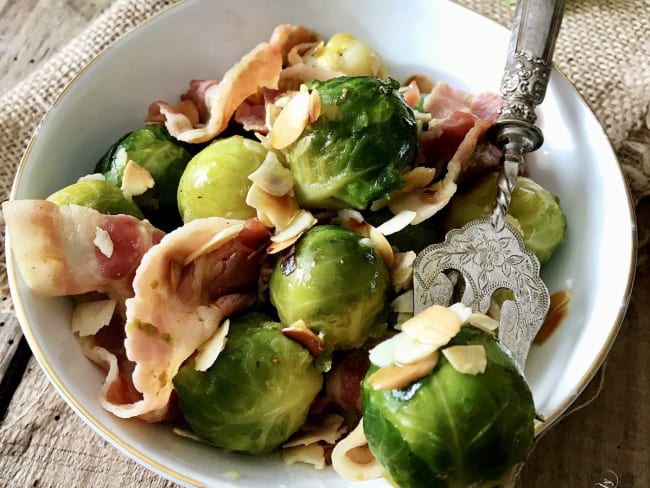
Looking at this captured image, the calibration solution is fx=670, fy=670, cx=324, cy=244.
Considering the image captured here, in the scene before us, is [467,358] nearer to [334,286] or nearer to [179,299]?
[334,286]

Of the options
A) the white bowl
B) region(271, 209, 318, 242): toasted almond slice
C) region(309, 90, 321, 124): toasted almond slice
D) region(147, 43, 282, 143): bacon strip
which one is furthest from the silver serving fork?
region(147, 43, 282, 143): bacon strip

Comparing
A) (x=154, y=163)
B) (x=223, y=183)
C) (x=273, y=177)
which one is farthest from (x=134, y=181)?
(x=273, y=177)

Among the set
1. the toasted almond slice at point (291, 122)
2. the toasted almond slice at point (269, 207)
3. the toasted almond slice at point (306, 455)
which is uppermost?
the toasted almond slice at point (291, 122)

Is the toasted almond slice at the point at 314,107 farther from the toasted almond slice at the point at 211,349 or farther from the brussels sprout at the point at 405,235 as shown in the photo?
the toasted almond slice at the point at 211,349

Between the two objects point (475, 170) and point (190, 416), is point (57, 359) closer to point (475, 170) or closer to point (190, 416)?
point (190, 416)

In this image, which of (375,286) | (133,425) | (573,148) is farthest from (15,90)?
(573,148)

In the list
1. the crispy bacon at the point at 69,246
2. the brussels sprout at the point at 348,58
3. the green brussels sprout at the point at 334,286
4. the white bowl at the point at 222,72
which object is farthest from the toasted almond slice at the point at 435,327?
the brussels sprout at the point at 348,58
